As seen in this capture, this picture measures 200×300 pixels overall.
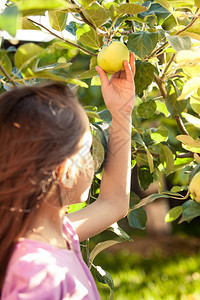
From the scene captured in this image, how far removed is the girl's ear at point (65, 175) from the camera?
3.30 ft

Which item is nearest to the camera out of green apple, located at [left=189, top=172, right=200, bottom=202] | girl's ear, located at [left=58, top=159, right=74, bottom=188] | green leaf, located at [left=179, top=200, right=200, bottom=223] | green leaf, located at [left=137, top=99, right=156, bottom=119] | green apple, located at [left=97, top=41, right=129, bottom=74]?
girl's ear, located at [left=58, top=159, right=74, bottom=188]

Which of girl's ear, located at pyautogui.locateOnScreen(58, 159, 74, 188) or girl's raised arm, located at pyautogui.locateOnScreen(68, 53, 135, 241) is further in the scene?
girl's raised arm, located at pyautogui.locateOnScreen(68, 53, 135, 241)

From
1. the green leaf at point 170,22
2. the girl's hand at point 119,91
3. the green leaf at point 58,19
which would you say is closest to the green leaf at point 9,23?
the girl's hand at point 119,91

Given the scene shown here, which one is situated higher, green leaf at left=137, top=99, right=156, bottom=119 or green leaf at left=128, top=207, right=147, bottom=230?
green leaf at left=137, top=99, right=156, bottom=119

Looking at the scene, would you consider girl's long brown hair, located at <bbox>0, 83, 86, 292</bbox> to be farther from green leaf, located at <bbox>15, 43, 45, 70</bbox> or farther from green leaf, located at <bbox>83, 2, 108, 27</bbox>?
green leaf, located at <bbox>83, 2, 108, 27</bbox>

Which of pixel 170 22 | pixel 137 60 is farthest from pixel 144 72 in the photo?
pixel 170 22

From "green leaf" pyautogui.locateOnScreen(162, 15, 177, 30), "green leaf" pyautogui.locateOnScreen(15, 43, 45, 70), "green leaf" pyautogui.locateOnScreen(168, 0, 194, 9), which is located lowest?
"green leaf" pyautogui.locateOnScreen(162, 15, 177, 30)

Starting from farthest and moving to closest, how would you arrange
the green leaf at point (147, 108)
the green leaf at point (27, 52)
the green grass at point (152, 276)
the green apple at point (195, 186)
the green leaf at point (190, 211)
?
1. the green grass at point (152, 276)
2. the green leaf at point (147, 108)
3. the green leaf at point (190, 211)
4. the green apple at point (195, 186)
5. the green leaf at point (27, 52)

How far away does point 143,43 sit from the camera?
4.04 feet

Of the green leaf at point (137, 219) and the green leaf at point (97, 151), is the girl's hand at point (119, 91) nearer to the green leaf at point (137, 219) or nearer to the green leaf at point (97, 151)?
the green leaf at point (97, 151)

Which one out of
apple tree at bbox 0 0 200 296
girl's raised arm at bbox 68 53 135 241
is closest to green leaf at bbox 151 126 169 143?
apple tree at bbox 0 0 200 296

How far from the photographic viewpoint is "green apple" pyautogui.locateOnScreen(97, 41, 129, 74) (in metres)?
1.18

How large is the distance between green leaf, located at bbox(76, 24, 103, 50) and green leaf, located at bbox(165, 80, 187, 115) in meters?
0.26

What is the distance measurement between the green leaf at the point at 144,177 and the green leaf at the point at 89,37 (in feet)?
1.52
